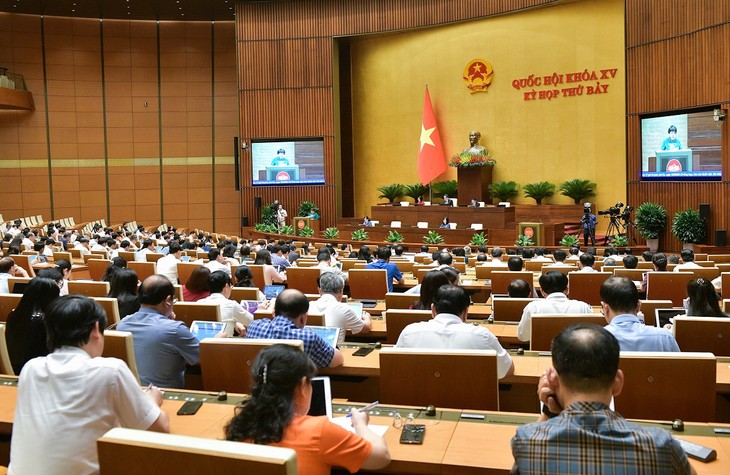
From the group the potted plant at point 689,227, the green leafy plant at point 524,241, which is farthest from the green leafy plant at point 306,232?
the potted plant at point 689,227

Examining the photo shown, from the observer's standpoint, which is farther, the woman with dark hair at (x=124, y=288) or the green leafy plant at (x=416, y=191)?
the green leafy plant at (x=416, y=191)

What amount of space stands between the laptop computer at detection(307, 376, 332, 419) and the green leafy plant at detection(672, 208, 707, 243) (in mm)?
13088

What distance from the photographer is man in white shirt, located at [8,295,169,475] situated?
7.88 ft

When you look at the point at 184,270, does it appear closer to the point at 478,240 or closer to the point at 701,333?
the point at 701,333

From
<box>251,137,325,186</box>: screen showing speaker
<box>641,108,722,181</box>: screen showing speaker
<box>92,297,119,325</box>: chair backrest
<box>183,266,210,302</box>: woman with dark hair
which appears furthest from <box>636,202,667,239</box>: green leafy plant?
<box>92,297,119,325</box>: chair backrest

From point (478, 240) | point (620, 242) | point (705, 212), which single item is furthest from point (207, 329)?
point (620, 242)

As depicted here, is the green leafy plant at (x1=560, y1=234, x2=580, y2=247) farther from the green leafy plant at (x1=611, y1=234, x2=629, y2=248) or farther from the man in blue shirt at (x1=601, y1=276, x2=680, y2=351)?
the man in blue shirt at (x1=601, y1=276, x2=680, y2=351)

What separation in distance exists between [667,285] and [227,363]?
508cm

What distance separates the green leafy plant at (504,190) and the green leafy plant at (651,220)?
13.8ft

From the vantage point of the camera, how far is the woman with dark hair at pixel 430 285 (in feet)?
16.3

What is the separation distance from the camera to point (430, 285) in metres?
5.04

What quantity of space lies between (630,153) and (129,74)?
1566cm

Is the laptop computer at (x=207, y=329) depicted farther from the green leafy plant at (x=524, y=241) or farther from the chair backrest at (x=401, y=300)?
the green leafy plant at (x=524, y=241)

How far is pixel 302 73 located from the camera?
21578mm
